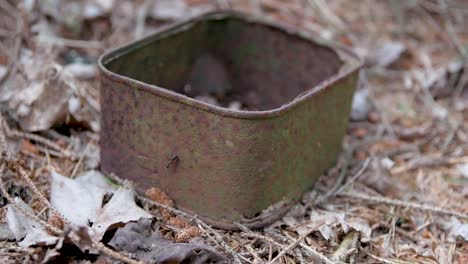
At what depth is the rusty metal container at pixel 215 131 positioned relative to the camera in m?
1.47

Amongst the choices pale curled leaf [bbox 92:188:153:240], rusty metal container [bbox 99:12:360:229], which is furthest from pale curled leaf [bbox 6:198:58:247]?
rusty metal container [bbox 99:12:360:229]

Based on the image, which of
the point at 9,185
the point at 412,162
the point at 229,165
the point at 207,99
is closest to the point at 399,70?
the point at 412,162

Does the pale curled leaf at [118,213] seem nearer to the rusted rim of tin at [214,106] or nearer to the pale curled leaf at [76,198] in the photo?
the pale curled leaf at [76,198]

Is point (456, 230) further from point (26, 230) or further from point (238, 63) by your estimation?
point (26, 230)

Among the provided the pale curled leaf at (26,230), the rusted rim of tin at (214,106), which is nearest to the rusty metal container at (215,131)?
the rusted rim of tin at (214,106)

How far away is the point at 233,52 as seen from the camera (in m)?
2.16

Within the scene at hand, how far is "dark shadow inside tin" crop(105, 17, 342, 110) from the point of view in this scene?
1941mm

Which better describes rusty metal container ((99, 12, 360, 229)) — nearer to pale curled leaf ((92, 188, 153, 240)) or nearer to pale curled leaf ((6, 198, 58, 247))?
pale curled leaf ((92, 188, 153, 240))

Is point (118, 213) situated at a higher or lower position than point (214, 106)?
lower

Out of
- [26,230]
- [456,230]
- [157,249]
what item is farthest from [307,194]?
[26,230]

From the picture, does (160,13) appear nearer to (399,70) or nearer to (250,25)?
(250,25)

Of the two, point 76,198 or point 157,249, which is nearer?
point 157,249

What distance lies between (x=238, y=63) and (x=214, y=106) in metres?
0.79

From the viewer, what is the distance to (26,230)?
55.4 inches
